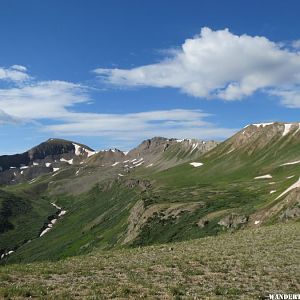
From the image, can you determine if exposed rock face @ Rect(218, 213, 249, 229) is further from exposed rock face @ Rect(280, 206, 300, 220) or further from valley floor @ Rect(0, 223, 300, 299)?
valley floor @ Rect(0, 223, 300, 299)

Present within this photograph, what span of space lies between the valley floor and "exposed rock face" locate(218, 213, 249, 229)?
149 ft

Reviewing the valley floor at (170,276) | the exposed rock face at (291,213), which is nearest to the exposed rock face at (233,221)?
the exposed rock face at (291,213)

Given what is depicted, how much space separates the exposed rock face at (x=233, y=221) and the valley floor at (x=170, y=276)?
149 feet

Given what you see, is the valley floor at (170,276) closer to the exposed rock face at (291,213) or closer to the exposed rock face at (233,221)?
the exposed rock face at (291,213)

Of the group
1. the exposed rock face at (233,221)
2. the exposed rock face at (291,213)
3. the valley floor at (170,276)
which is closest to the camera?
the valley floor at (170,276)

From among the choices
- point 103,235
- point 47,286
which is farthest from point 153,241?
point 47,286

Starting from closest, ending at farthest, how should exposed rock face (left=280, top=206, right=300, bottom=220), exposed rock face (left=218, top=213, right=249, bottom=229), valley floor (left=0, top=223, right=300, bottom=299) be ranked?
valley floor (left=0, top=223, right=300, bottom=299) → exposed rock face (left=280, top=206, right=300, bottom=220) → exposed rock face (left=218, top=213, right=249, bottom=229)

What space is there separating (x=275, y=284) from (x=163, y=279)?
6.68 meters

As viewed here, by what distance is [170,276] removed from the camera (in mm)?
27547

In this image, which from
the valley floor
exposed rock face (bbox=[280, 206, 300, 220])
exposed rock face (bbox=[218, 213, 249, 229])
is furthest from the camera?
exposed rock face (bbox=[218, 213, 249, 229])

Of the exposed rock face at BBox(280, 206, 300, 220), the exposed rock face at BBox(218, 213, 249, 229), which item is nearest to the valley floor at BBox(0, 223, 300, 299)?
the exposed rock face at BBox(280, 206, 300, 220)

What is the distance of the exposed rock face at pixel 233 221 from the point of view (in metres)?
86.1

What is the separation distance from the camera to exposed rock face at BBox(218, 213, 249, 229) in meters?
86.1

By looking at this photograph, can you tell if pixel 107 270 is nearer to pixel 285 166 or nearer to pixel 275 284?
pixel 275 284
